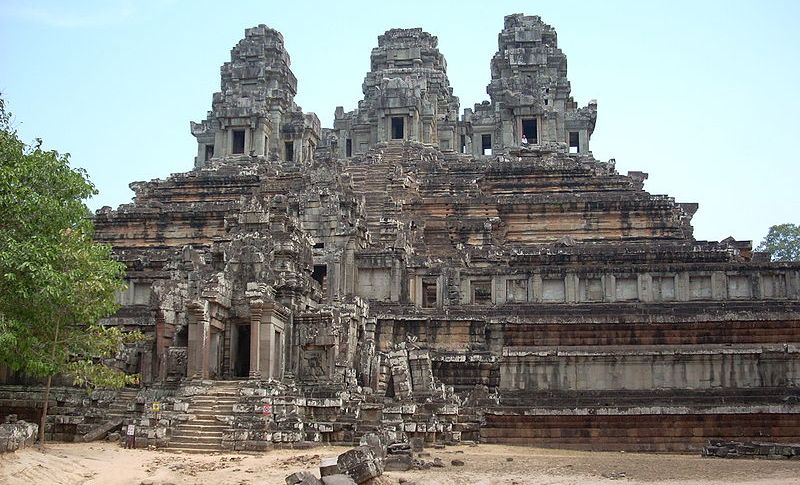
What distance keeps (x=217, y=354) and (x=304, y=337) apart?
242 cm

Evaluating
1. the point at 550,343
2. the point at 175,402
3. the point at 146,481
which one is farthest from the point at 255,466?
the point at 550,343

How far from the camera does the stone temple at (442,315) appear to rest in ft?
78.5

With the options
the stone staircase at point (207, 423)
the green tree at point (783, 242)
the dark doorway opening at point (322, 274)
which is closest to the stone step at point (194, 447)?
the stone staircase at point (207, 423)

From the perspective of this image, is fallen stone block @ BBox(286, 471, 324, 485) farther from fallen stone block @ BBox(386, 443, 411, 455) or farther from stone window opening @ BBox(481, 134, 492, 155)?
stone window opening @ BBox(481, 134, 492, 155)

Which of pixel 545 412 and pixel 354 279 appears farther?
pixel 354 279

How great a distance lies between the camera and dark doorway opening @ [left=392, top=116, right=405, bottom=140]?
55094 mm

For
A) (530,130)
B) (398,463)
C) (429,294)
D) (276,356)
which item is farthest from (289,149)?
(398,463)

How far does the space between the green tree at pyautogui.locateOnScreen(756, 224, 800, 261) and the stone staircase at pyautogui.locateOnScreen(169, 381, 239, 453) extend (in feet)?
214

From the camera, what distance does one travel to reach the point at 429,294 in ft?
108

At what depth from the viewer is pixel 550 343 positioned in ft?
95.9

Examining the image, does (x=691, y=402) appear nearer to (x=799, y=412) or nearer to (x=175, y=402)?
(x=799, y=412)

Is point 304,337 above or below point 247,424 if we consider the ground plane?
above

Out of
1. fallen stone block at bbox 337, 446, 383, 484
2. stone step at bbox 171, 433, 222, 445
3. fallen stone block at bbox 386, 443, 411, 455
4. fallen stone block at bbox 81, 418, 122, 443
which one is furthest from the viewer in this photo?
fallen stone block at bbox 81, 418, 122, 443

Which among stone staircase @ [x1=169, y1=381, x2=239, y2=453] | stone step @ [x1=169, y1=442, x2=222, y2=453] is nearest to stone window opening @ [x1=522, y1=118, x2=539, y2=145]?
stone staircase @ [x1=169, y1=381, x2=239, y2=453]
